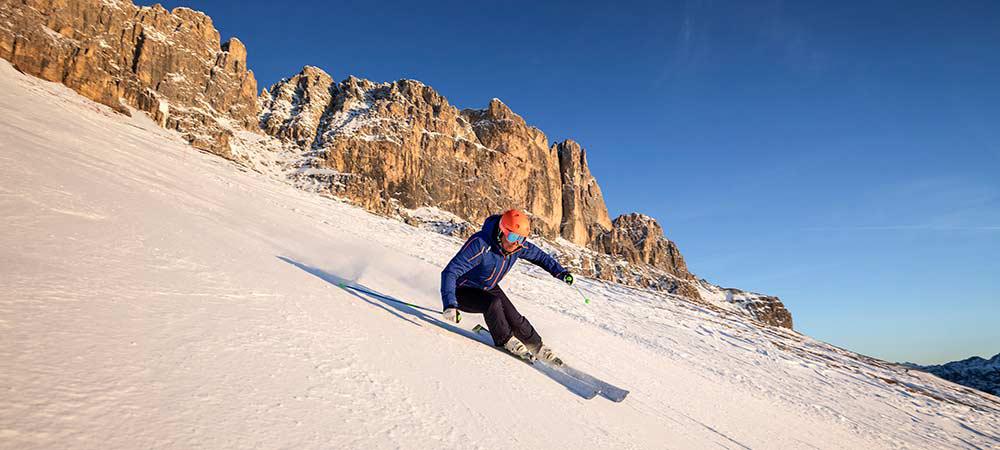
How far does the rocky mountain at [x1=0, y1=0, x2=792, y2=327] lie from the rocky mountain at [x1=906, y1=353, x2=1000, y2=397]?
1855 inches

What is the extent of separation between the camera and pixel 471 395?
2.52m

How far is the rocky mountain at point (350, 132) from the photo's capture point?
56281 mm

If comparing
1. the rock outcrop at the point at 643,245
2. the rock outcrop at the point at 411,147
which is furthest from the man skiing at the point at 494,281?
the rock outcrop at the point at 643,245

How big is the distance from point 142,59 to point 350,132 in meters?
39.8

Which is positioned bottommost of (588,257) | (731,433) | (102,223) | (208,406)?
(731,433)

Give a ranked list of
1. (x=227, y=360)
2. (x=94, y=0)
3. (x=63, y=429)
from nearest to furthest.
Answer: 1. (x=63, y=429)
2. (x=227, y=360)
3. (x=94, y=0)

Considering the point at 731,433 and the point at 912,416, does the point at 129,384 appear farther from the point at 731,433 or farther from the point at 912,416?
the point at 912,416

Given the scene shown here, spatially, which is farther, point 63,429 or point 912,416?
point 912,416

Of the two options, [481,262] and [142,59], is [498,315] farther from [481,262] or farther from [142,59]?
[142,59]

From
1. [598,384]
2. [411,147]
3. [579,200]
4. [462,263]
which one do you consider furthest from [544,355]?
[579,200]

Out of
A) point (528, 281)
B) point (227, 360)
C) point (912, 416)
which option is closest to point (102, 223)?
point (227, 360)

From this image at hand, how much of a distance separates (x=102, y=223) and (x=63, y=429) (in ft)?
11.3

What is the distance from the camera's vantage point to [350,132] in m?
97.2

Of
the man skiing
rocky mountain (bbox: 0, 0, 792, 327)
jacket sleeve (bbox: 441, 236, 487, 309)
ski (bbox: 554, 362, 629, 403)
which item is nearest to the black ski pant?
the man skiing
